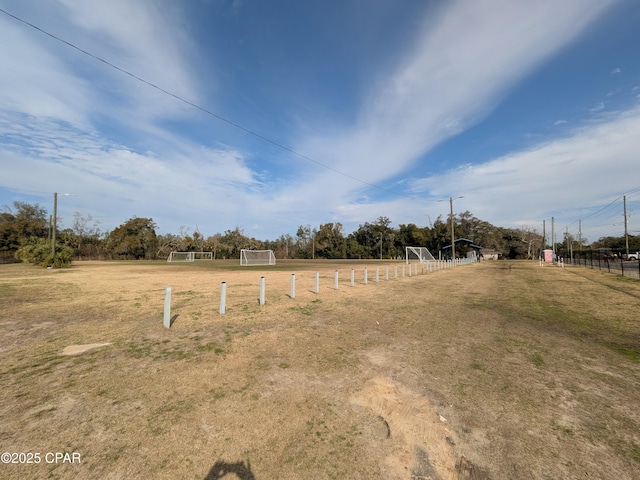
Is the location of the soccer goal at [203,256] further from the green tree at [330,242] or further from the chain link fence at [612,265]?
the chain link fence at [612,265]

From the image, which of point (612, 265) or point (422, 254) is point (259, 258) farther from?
point (612, 265)

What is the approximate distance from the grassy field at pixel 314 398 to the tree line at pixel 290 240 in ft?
174

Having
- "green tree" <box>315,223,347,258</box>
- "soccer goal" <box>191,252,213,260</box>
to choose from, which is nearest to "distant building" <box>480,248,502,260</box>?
"green tree" <box>315,223,347,258</box>

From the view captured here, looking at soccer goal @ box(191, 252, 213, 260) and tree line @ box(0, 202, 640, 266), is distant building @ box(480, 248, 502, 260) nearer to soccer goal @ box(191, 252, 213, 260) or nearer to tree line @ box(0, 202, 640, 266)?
tree line @ box(0, 202, 640, 266)

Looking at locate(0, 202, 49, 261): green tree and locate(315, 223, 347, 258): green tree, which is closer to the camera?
locate(0, 202, 49, 261): green tree

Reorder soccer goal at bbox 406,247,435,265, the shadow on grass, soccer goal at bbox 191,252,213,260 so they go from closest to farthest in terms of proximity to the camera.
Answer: the shadow on grass → soccer goal at bbox 406,247,435,265 → soccer goal at bbox 191,252,213,260

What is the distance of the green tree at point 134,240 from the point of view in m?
58.5

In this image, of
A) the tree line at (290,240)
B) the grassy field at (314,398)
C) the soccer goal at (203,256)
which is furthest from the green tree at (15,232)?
the grassy field at (314,398)

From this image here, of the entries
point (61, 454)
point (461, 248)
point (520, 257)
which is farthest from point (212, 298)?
point (520, 257)

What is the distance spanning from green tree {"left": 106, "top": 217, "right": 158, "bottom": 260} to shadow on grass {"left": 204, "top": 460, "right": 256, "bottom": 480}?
67333 mm

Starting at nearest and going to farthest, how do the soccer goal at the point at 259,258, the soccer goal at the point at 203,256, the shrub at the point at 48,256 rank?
the shrub at the point at 48,256, the soccer goal at the point at 259,258, the soccer goal at the point at 203,256

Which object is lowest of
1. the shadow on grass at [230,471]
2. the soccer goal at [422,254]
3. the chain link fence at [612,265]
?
the shadow on grass at [230,471]

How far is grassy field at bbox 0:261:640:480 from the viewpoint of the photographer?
278cm

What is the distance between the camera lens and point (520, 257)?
81625 millimetres
